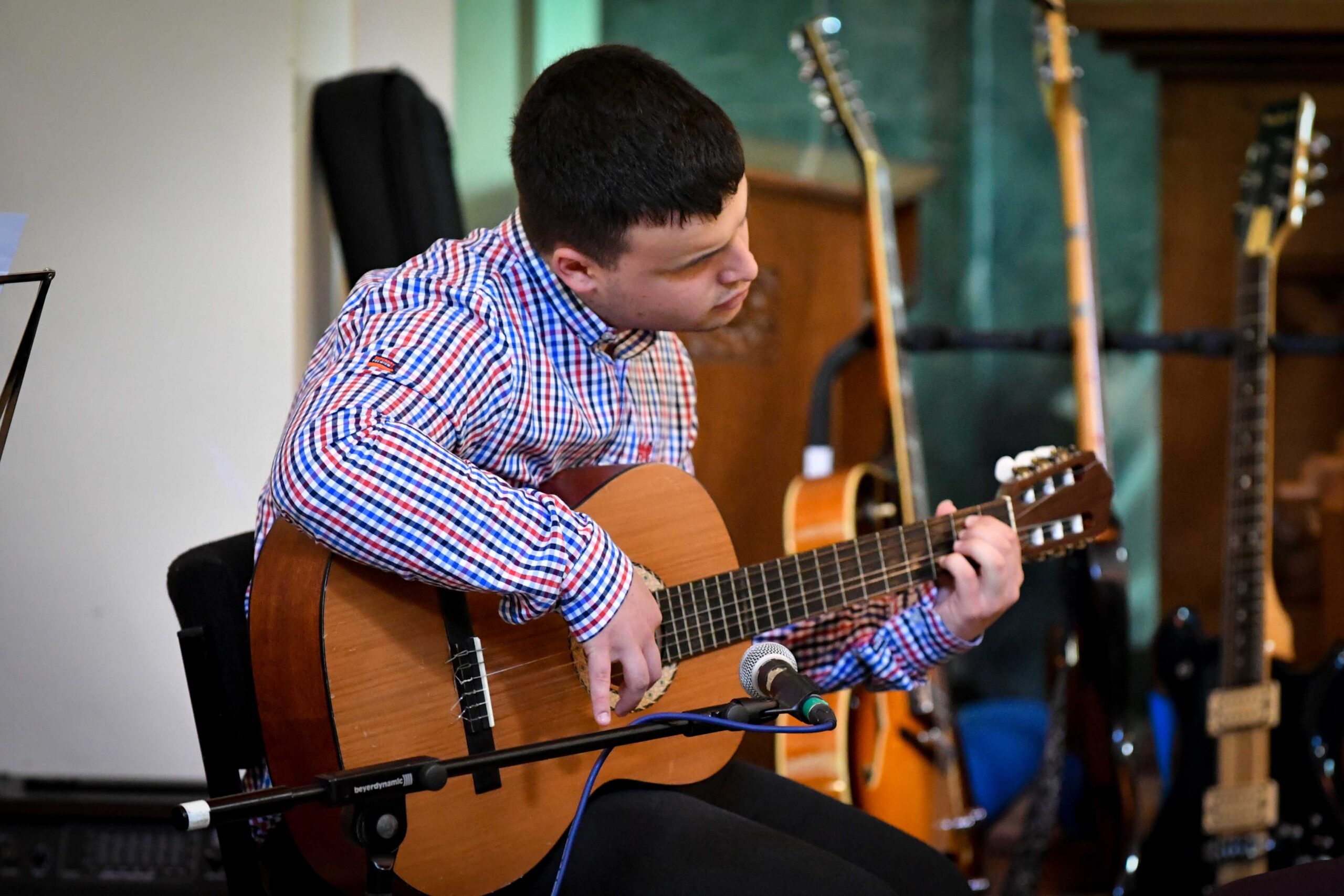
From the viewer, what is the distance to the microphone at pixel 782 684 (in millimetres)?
992

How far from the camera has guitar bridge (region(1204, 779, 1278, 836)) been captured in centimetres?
208

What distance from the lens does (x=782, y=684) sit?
105 centimetres

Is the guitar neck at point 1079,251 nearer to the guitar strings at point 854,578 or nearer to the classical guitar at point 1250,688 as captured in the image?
the classical guitar at point 1250,688

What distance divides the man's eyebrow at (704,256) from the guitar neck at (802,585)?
0.33 metres

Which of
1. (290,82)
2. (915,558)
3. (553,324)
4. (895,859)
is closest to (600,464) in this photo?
(553,324)

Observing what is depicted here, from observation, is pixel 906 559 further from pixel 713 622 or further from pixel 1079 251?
pixel 1079 251

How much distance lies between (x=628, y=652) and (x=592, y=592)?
0.07 m

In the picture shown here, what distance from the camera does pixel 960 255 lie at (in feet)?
11.3

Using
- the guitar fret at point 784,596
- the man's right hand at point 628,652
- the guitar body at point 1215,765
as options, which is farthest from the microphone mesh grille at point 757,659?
the guitar body at point 1215,765

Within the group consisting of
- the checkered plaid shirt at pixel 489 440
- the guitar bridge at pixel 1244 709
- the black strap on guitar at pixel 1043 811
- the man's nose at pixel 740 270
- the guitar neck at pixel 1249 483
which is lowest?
the black strap on guitar at pixel 1043 811

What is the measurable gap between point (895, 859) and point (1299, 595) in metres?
2.18

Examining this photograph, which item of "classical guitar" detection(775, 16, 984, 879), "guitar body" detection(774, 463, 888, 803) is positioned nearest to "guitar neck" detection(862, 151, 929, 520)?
"classical guitar" detection(775, 16, 984, 879)

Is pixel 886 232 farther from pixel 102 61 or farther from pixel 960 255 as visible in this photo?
pixel 102 61

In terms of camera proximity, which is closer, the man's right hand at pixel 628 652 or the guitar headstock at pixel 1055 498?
the man's right hand at pixel 628 652
